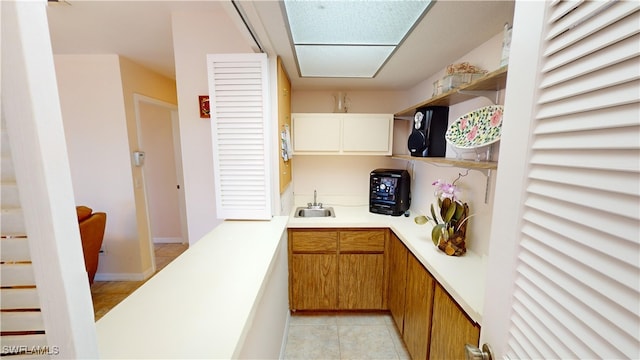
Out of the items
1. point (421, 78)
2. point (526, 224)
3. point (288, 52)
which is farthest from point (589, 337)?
point (421, 78)

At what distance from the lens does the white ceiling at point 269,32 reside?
1.10 metres

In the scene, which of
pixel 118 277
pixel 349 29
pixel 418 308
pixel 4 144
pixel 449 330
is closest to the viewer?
pixel 4 144

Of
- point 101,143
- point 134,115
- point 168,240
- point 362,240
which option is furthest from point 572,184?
point 168,240

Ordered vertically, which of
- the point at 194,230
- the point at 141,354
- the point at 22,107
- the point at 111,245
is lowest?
the point at 111,245

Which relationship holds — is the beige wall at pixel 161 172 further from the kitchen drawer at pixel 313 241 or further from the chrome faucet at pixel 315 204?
the kitchen drawer at pixel 313 241

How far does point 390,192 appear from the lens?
2232mm

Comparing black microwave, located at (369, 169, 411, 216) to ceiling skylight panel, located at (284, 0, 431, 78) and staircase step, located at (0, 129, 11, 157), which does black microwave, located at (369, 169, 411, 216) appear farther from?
staircase step, located at (0, 129, 11, 157)

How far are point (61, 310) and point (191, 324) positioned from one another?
1.64 feet

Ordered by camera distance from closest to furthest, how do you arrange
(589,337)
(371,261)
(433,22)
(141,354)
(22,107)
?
(22,107) < (589,337) < (141,354) < (433,22) < (371,261)

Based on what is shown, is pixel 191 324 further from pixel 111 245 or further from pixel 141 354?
pixel 111 245

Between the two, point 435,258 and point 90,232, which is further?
point 90,232

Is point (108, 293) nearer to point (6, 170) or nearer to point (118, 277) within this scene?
point (118, 277)

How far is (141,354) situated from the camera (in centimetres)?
62

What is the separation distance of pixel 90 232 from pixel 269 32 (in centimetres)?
247
